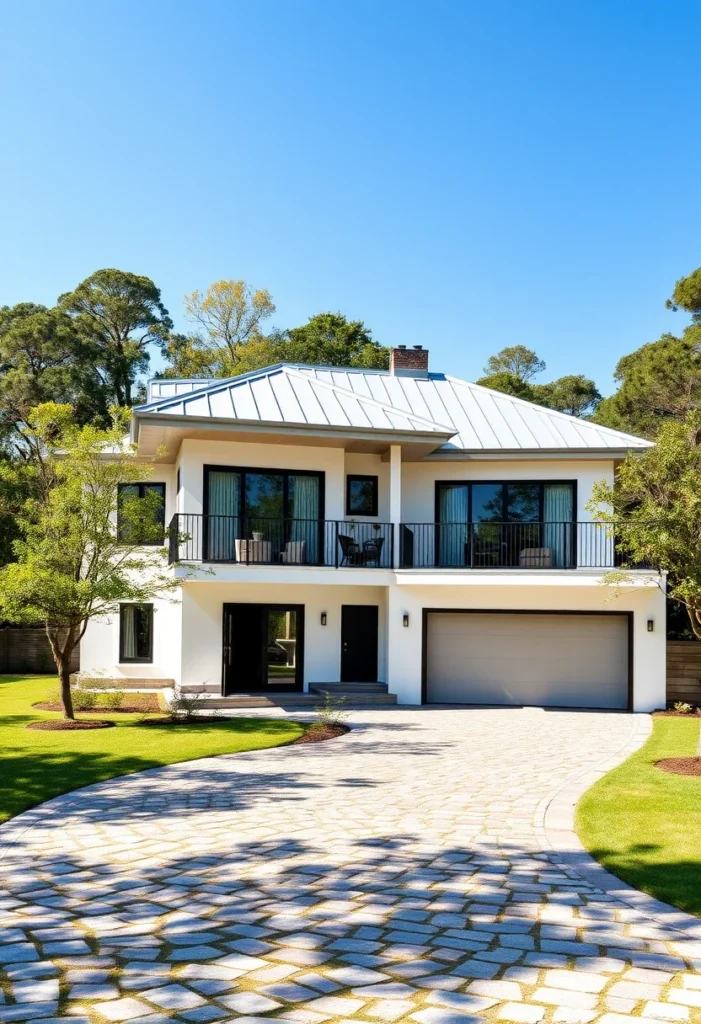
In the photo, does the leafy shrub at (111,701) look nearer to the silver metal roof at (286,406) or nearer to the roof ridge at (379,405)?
the silver metal roof at (286,406)

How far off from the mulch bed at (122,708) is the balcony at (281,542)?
318 cm

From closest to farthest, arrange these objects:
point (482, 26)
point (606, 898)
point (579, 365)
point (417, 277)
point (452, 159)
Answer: point (606, 898), point (482, 26), point (452, 159), point (417, 277), point (579, 365)

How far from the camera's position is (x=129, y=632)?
71.6 ft

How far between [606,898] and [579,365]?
49.5m

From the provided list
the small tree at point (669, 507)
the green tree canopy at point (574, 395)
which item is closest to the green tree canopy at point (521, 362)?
the green tree canopy at point (574, 395)

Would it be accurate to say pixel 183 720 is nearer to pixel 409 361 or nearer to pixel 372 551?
pixel 372 551

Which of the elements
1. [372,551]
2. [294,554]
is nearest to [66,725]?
[294,554]

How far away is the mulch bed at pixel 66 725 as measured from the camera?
1488 centimetres

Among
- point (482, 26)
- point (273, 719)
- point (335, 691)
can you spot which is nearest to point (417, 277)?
point (482, 26)

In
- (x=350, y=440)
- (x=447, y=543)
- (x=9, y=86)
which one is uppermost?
(x=9, y=86)

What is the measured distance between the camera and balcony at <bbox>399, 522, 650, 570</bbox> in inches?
778

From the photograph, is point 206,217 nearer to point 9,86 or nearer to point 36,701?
point 9,86

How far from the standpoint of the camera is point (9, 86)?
49.2 ft

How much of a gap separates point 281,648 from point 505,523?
235 inches
